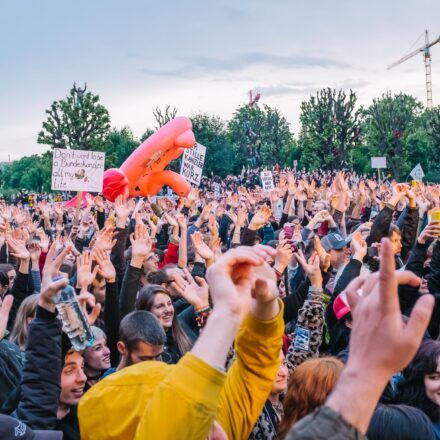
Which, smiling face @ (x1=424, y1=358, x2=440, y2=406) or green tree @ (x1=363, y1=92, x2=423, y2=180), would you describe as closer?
smiling face @ (x1=424, y1=358, x2=440, y2=406)

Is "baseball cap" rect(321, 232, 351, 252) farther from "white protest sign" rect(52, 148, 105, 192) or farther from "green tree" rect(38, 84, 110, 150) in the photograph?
"green tree" rect(38, 84, 110, 150)

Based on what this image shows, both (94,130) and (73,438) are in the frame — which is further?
(94,130)

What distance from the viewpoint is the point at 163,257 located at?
8484 mm

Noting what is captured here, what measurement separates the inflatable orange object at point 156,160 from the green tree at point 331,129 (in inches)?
1015

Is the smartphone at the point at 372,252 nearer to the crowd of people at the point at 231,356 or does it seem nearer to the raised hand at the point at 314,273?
the crowd of people at the point at 231,356

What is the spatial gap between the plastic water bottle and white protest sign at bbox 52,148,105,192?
737cm

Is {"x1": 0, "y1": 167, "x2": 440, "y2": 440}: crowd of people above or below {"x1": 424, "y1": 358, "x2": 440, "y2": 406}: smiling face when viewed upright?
above

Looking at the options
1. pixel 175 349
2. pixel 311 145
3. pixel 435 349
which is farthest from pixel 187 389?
pixel 311 145

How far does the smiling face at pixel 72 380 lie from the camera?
10.5 feet

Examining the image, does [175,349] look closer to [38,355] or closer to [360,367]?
[38,355]

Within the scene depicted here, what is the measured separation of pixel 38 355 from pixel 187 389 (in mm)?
→ 1528

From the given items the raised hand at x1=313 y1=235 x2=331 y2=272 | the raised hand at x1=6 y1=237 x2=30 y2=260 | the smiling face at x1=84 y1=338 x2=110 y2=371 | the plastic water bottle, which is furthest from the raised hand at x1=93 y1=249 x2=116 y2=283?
the raised hand at x1=313 y1=235 x2=331 y2=272

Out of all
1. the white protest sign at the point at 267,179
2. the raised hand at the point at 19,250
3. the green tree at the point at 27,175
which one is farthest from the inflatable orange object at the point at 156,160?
the green tree at the point at 27,175

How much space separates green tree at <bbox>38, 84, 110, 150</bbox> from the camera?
44969 millimetres
